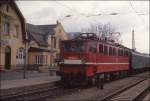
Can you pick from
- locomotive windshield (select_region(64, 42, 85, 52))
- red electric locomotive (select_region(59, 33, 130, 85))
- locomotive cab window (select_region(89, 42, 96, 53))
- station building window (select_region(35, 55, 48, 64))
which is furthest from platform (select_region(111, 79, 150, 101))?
station building window (select_region(35, 55, 48, 64))

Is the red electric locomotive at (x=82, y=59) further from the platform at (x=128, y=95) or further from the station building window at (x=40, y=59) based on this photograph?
the station building window at (x=40, y=59)

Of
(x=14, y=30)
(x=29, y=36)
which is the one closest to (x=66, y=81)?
(x=14, y=30)

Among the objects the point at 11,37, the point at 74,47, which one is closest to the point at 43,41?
the point at 11,37

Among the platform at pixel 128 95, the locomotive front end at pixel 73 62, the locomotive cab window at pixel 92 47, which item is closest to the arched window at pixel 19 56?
the locomotive front end at pixel 73 62

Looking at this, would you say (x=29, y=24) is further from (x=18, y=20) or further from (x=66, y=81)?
(x=66, y=81)

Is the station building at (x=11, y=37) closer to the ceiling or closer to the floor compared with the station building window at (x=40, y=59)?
closer to the ceiling

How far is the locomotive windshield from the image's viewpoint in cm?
2478

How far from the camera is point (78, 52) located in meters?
24.6

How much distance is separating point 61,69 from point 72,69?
86cm

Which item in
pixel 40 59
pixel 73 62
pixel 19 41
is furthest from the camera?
pixel 40 59

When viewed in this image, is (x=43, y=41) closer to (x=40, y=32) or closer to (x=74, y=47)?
(x=40, y=32)

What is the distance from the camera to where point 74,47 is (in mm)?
25078

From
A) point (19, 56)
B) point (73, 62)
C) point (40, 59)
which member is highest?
point (19, 56)

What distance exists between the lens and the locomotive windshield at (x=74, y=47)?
81.3 feet
